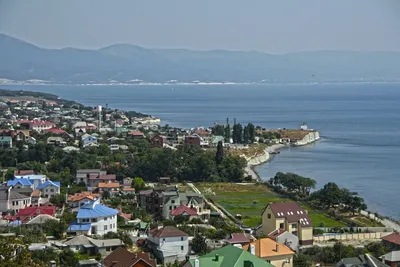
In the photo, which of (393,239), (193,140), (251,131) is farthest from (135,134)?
(393,239)

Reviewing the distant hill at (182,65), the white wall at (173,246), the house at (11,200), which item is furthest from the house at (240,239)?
the distant hill at (182,65)

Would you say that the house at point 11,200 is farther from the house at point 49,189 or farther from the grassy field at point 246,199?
the grassy field at point 246,199

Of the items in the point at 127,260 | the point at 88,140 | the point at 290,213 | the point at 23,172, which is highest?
the point at 127,260

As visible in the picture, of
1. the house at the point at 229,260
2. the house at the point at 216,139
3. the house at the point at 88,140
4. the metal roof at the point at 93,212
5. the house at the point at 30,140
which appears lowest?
Result: the house at the point at 216,139

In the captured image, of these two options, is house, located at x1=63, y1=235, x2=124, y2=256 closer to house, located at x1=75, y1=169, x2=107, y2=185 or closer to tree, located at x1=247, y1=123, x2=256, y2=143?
house, located at x1=75, y1=169, x2=107, y2=185

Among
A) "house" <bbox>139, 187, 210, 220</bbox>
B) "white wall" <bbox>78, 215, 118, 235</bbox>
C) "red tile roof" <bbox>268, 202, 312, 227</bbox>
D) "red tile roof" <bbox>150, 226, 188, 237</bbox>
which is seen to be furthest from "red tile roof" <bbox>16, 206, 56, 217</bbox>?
"red tile roof" <bbox>268, 202, 312, 227</bbox>

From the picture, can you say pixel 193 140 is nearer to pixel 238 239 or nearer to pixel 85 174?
pixel 85 174
